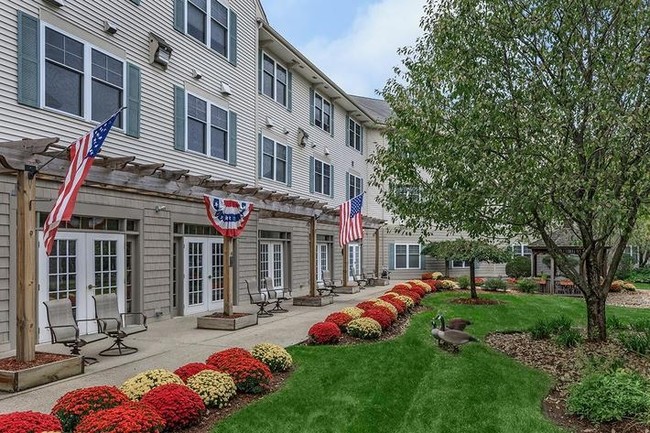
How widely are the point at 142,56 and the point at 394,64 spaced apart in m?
5.69

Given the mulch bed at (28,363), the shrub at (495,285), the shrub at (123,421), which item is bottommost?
the shrub at (495,285)

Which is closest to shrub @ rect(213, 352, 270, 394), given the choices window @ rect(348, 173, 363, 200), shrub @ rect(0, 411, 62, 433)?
shrub @ rect(0, 411, 62, 433)

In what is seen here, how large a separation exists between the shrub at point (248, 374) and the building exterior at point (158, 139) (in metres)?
3.80

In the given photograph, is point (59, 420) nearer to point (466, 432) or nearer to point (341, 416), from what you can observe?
point (341, 416)

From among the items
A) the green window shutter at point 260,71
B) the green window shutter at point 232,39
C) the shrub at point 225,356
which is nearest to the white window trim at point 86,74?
the green window shutter at point 232,39

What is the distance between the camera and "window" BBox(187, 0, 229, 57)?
13641 mm

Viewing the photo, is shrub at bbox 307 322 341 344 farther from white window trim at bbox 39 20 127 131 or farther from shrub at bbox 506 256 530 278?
shrub at bbox 506 256 530 278

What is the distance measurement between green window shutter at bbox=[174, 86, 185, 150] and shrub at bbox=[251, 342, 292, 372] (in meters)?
6.82

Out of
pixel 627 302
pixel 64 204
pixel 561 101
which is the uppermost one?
pixel 561 101

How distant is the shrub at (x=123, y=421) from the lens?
14.5ft

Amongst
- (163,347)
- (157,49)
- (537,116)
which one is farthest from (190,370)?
(157,49)

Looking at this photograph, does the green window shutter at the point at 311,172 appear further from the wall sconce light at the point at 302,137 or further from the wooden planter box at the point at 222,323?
the wooden planter box at the point at 222,323

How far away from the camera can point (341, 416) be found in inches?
231

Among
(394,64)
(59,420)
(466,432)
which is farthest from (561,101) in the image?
(59,420)
